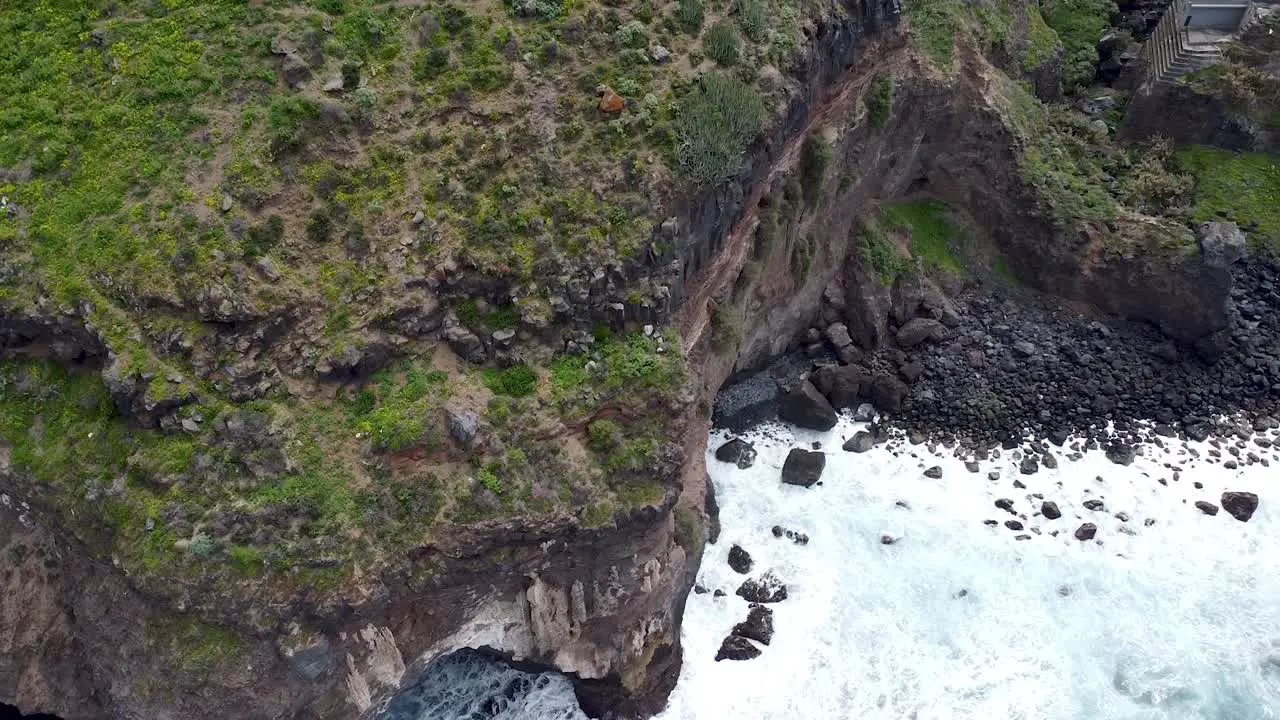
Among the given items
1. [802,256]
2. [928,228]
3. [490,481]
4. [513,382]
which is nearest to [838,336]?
[802,256]

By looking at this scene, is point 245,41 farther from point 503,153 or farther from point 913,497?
point 913,497

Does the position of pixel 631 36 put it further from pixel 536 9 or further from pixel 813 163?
pixel 813 163

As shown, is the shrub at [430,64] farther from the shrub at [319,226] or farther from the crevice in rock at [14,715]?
the crevice in rock at [14,715]

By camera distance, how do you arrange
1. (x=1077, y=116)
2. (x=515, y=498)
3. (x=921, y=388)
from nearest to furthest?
(x=515, y=498), (x=921, y=388), (x=1077, y=116)

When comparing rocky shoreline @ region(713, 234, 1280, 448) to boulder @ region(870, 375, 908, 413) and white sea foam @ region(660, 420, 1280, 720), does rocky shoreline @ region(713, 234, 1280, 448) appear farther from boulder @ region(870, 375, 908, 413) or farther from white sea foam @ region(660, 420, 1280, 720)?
white sea foam @ region(660, 420, 1280, 720)

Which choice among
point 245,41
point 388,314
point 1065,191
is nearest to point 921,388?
point 1065,191

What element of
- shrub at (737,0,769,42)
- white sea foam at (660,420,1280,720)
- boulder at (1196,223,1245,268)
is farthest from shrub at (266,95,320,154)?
boulder at (1196,223,1245,268)
